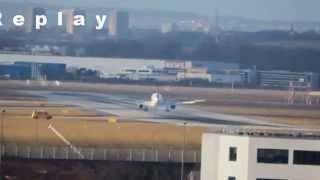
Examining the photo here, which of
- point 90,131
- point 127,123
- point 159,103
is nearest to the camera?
point 90,131

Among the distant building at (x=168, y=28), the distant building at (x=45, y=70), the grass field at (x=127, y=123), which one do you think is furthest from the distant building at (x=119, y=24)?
the distant building at (x=45, y=70)

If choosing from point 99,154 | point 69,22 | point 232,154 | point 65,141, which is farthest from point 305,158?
point 69,22

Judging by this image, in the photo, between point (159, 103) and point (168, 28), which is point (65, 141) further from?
point (168, 28)

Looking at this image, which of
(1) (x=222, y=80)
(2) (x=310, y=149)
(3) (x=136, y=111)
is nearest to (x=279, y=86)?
(1) (x=222, y=80)

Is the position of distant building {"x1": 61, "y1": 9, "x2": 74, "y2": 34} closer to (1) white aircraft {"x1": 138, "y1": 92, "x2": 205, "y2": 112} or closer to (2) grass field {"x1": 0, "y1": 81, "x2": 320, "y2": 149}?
(2) grass field {"x1": 0, "y1": 81, "x2": 320, "y2": 149}

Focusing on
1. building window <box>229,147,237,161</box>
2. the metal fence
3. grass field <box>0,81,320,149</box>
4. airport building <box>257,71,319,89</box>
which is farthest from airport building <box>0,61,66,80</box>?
building window <box>229,147,237,161</box>

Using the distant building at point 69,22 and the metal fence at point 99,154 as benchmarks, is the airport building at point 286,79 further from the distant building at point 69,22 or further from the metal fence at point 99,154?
the metal fence at point 99,154
